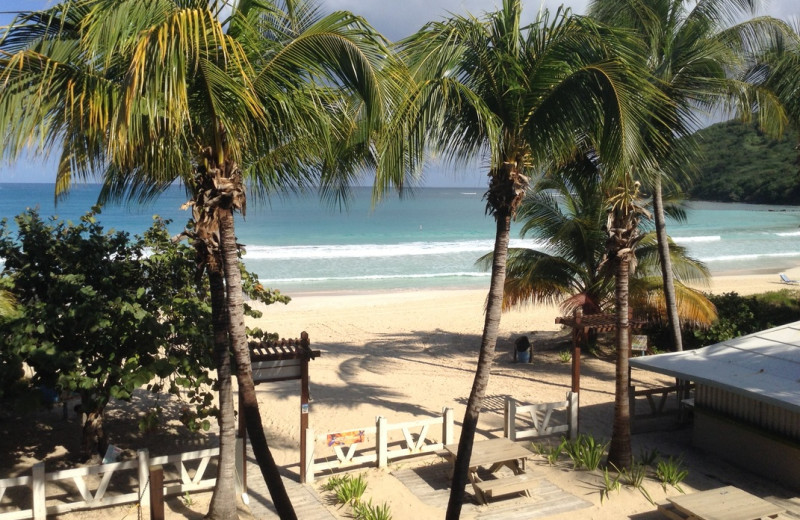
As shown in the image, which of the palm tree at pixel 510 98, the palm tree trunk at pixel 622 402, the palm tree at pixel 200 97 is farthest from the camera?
the palm tree trunk at pixel 622 402

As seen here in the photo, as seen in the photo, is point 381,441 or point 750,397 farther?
point 381,441

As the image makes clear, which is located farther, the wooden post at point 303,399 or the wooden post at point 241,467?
the wooden post at point 303,399

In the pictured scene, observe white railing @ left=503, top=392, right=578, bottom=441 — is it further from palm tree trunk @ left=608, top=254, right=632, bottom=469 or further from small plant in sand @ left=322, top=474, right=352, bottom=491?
small plant in sand @ left=322, top=474, right=352, bottom=491

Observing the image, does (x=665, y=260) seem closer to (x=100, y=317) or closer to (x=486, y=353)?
(x=486, y=353)

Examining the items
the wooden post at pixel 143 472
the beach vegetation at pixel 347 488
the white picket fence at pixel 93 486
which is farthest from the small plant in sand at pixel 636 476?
the wooden post at pixel 143 472

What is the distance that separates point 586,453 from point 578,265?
6.39m

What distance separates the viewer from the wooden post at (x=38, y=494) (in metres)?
6.84

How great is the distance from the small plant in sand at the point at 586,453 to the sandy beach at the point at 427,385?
0.61 ft

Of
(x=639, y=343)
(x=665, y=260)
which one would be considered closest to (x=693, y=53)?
(x=665, y=260)

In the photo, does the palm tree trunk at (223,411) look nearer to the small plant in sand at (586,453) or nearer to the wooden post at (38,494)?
the wooden post at (38,494)

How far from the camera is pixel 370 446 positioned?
10125 mm

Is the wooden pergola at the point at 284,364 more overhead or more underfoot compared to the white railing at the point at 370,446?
more overhead

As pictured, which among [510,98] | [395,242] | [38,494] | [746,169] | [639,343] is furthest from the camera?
[746,169]

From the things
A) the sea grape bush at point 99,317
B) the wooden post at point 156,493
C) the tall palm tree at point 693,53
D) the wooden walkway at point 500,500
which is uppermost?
the tall palm tree at point 693,53
